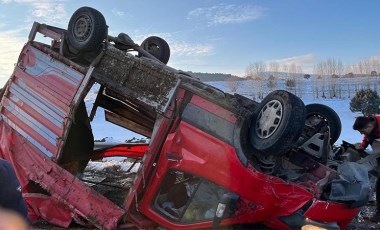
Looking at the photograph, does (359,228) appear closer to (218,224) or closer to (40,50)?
(218,224)

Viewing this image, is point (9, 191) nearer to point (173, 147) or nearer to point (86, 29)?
point (173, 147)

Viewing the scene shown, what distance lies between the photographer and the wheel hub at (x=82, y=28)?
4400 mm

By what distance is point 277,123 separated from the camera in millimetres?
3457

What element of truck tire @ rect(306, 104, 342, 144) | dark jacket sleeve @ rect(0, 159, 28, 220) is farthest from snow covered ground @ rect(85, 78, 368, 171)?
dark jacket sleeve @ rect(0, 159, 28, 220)

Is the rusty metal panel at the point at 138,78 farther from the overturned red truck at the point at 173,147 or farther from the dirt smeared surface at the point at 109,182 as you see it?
the dirt smeared surface at the point at 109,182

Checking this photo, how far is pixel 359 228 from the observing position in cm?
464

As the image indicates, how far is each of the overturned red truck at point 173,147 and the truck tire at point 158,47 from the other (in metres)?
0.98

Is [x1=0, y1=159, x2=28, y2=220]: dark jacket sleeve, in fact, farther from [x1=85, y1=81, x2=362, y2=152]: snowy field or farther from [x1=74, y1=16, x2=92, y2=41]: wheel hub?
[x1=85, y1=81, x2=362, y2=152]: snowy field

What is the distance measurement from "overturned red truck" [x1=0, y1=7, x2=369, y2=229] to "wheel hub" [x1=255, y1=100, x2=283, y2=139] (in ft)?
0.03

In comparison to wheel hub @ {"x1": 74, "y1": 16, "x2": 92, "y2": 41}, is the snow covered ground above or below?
below

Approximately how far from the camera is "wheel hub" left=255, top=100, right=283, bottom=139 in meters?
3.47

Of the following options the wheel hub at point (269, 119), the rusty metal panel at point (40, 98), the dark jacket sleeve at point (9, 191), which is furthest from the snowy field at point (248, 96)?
the dark jacket sleeve at point (9, 191)

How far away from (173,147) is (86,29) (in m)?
1.58

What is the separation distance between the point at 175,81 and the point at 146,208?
3.99ft
